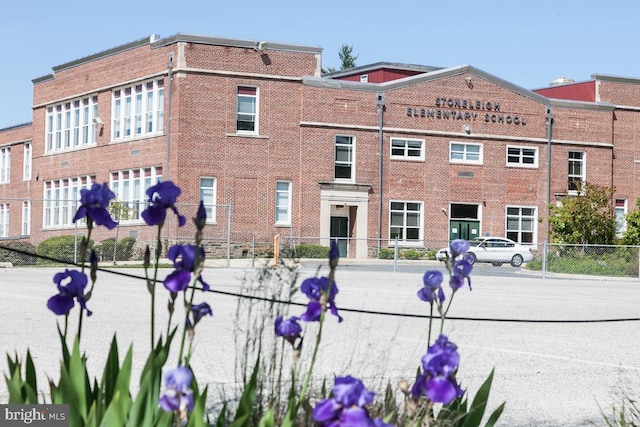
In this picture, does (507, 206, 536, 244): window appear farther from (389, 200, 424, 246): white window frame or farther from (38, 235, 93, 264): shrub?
(38, 235, 93, 264): shrub

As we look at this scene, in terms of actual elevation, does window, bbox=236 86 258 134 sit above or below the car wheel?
above

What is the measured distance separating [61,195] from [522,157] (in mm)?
23425

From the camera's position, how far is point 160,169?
4819 centimetres

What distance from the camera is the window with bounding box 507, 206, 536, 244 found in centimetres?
5291

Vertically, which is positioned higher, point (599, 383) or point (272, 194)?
point (272, 194)

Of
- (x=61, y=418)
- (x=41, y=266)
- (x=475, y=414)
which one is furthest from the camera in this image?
(x=41, y=266)

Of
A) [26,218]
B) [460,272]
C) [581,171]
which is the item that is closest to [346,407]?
[460,272]

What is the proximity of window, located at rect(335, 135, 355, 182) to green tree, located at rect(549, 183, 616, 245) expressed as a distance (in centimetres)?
929

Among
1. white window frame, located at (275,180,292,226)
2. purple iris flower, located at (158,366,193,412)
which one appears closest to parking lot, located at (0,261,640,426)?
purple iris flower, located at (158,366,193,412)

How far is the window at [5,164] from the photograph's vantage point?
64438mm

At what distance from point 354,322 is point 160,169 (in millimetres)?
34058

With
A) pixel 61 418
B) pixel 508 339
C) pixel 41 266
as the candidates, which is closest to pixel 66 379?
pixel 61 418

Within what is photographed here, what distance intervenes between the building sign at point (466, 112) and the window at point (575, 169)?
3370mm

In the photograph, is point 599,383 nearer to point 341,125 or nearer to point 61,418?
point 61,418
